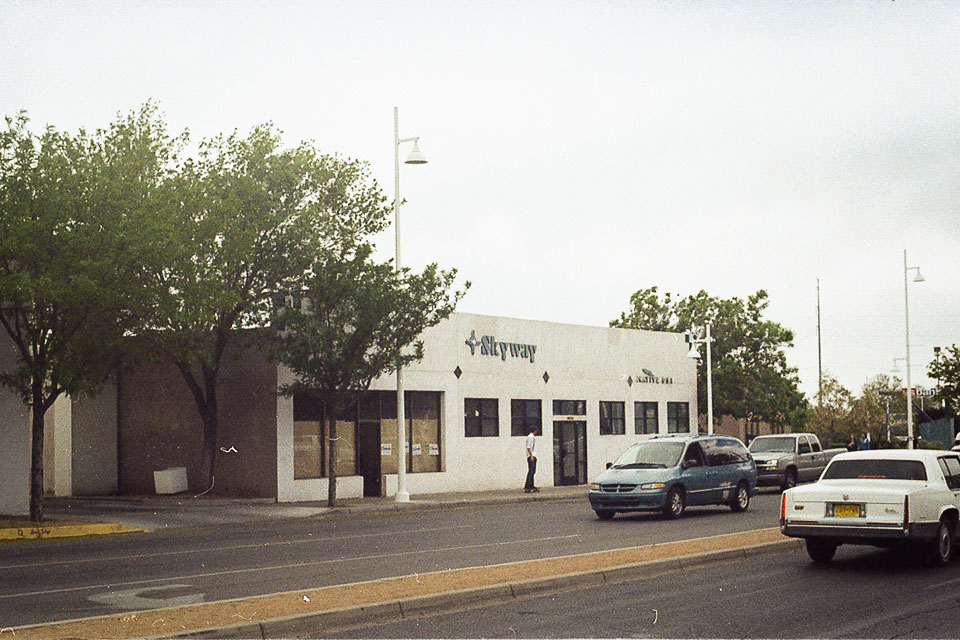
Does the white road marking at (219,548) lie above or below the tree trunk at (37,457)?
below

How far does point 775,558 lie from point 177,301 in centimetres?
1546

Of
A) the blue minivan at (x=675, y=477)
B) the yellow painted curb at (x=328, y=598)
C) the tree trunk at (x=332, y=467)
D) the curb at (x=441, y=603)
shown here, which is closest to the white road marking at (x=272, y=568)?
the yellow painted curb at (x=328, y=598)

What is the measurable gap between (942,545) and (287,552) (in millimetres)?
9459

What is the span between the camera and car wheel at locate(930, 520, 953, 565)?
1415cm

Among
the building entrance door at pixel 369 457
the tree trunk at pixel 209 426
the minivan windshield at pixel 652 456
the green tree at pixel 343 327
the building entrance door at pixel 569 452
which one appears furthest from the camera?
the building entrance door at pixel 569 452

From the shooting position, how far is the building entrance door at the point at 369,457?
109 feet

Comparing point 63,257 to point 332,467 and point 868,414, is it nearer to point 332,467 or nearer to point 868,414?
point 332,467

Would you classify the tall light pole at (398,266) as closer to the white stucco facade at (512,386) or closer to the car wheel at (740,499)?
the white stucco facade at (512,386)

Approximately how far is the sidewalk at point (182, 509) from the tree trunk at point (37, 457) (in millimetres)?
337

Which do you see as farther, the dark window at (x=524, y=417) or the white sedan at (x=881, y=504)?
the dark window at (x=524, y=417)

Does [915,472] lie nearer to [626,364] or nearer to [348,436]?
[348,436]

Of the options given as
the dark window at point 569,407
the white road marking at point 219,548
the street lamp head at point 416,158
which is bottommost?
the white road marking at point 219,548

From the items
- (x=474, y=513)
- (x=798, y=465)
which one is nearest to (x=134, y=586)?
(x=474, y=513)

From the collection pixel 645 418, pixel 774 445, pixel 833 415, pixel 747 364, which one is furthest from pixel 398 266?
pixel 833 415
